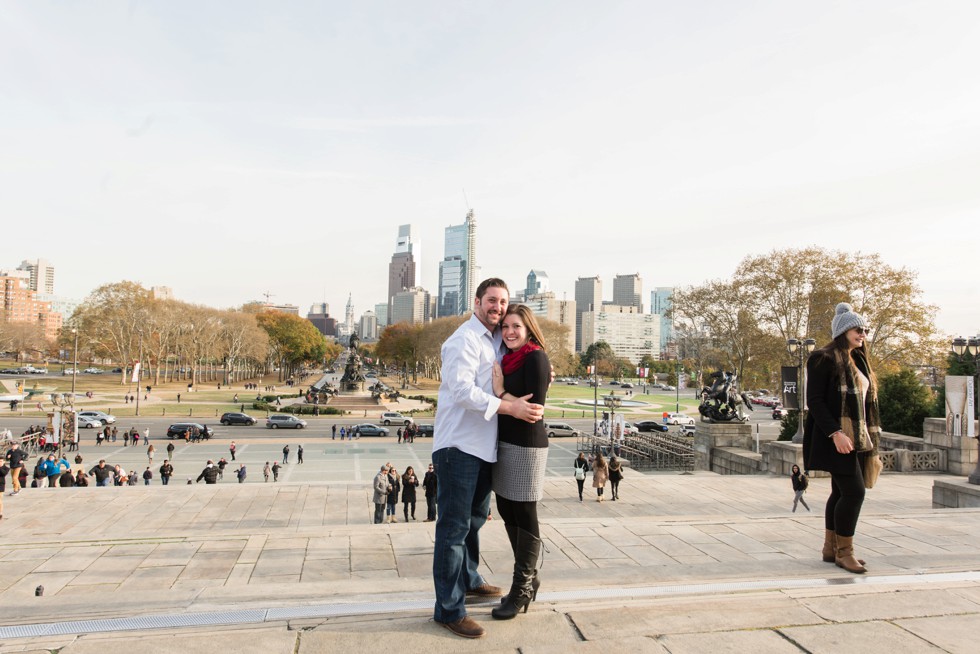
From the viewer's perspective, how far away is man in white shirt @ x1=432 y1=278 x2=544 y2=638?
327cm

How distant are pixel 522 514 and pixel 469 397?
0.89m

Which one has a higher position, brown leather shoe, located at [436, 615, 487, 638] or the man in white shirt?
the man in white shirt

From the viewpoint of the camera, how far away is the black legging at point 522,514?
11.6 feet

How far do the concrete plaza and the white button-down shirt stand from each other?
1.05 metres

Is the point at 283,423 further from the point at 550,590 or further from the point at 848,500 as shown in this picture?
the point at 848,500

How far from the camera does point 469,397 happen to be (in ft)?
10.5

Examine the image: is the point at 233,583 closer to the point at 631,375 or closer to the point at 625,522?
the point at 625,522

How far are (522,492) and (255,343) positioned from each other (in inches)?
3079

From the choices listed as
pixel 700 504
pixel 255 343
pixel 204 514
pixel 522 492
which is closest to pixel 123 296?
pixel 255 343

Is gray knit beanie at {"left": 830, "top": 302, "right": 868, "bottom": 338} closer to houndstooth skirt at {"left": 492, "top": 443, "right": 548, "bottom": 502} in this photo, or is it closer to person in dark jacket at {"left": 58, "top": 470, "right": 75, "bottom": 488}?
houndstooth skirt at {"left": 492, "top": 443, "right": 548, "bottom": 502}

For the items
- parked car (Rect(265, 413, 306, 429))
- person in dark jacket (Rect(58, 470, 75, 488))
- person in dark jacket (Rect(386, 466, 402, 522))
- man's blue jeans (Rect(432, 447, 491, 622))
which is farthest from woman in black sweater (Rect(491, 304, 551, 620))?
parked car (Rect(265, 413, 306, 429))

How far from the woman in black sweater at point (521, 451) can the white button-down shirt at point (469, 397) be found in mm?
91

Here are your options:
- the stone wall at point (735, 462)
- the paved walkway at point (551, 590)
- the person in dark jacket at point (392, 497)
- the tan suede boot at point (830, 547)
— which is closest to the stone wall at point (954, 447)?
the stone wall at point (735, 462)

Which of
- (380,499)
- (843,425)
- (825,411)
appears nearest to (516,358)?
(825,411)
